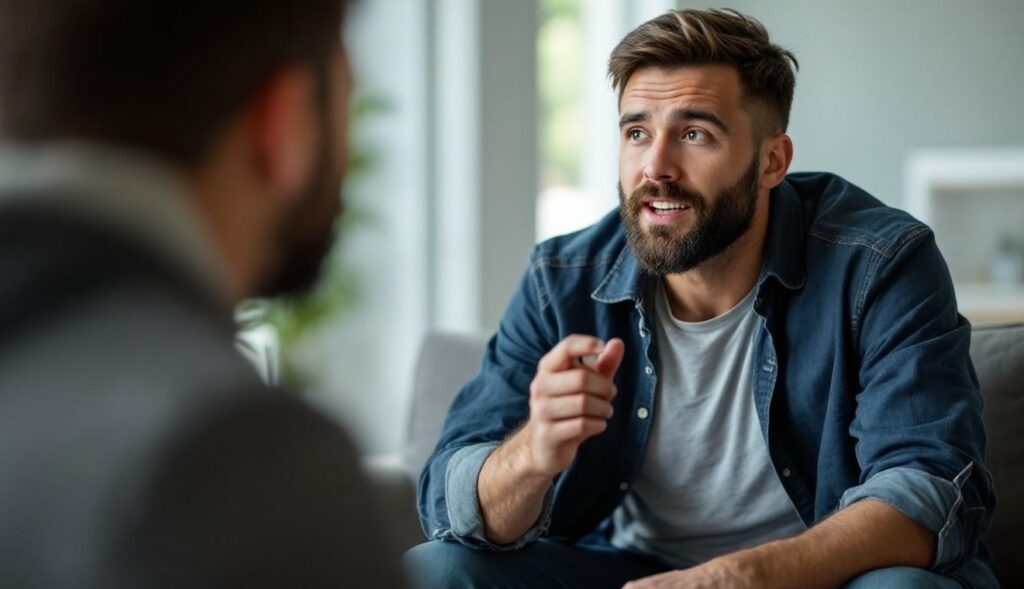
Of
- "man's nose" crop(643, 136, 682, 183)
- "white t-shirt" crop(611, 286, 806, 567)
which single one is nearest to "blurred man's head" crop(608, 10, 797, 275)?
"man's nose" crop(643, 136, 682, 183)

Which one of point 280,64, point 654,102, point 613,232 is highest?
point 280,64

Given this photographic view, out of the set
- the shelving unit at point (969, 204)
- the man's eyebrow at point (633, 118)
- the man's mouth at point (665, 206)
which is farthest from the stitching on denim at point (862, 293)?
the shelving unit at point (969, 204)

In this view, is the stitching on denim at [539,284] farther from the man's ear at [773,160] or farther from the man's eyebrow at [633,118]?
the man's ear at [773,160]

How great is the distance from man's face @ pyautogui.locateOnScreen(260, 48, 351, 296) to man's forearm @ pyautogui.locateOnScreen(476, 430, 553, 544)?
1.11m

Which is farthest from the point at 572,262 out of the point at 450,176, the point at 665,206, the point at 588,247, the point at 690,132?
the point at 450,176

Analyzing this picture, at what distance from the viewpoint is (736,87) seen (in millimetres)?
2074

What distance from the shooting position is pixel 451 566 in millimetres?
1852

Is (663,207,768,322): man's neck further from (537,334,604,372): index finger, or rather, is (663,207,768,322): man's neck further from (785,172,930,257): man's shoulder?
(537,334,604,372): index finger

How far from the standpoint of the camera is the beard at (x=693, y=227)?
2.01m

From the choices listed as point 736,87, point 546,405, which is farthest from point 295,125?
point 736,87

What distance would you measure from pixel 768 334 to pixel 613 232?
0.36 metres

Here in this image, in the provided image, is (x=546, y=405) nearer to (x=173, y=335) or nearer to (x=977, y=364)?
(x=977, y=364)

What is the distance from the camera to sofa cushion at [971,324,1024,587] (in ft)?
6.68

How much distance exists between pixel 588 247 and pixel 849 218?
423 millimetres
